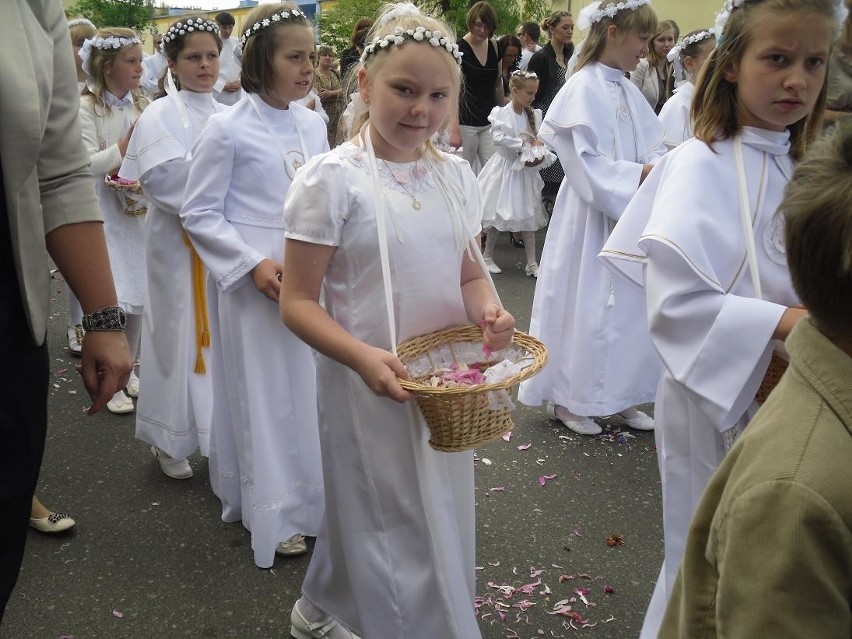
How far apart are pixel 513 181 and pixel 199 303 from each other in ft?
17.3

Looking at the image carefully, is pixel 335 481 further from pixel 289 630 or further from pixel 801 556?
pixel 801 556

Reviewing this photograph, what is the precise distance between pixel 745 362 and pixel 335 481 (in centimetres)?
117

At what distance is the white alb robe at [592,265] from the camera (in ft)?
13.3

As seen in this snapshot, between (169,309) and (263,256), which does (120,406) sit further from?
(263,256)

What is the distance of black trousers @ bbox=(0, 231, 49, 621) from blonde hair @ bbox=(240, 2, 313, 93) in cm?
171

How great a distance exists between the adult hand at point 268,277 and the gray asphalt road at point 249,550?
3.56 feet

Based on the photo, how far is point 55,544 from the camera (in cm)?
338

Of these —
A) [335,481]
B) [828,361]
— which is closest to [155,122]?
[335,481]

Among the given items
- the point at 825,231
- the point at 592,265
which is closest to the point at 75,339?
the point at 592,265

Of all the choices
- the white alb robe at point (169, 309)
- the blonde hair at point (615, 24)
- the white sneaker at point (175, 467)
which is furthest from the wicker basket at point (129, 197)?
the blonde hair at point (615, 24)

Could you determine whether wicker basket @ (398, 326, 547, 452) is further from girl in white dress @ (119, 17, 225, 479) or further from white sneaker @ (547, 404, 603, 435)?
white sneaker @ (547, 404, 603, 435)

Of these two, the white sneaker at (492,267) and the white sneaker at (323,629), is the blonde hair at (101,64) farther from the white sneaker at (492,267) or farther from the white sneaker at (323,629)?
the white sneaker at (492,267)

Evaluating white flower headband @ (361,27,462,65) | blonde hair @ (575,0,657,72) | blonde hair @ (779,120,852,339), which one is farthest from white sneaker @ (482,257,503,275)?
blonde hair @ (779,120,852,339)

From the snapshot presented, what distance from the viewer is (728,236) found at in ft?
6.64
